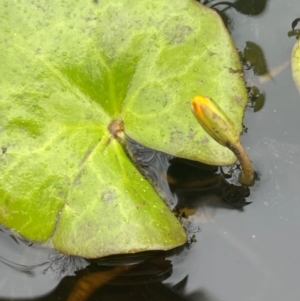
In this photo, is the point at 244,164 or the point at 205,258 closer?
the point at 244,164

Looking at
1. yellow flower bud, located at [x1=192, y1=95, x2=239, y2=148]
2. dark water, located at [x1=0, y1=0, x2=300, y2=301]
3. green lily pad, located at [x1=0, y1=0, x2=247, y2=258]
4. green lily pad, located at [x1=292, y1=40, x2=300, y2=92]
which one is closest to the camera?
yellow flower bud, located at [x1=192, y1=95, x2=239, y2=148]

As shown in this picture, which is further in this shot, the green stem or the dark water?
the dark water

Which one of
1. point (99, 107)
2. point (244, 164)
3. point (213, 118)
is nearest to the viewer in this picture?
point (213, 118)

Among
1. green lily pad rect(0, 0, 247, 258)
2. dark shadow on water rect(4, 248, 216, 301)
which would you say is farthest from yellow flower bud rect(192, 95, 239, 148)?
dark shadow on water rect(4, 248, 216, 301)

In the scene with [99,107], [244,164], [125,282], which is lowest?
[125,282]

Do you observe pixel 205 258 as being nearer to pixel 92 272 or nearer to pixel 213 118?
pixel 92 272

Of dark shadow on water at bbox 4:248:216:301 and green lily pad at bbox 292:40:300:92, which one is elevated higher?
green lily pad at bbox 292:40:300:92

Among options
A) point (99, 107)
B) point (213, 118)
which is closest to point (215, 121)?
point (213, 118)

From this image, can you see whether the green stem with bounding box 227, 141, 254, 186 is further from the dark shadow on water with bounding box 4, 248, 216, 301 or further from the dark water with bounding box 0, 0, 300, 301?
the dark shadow on water with bounding box 4, 248, 216, 301
